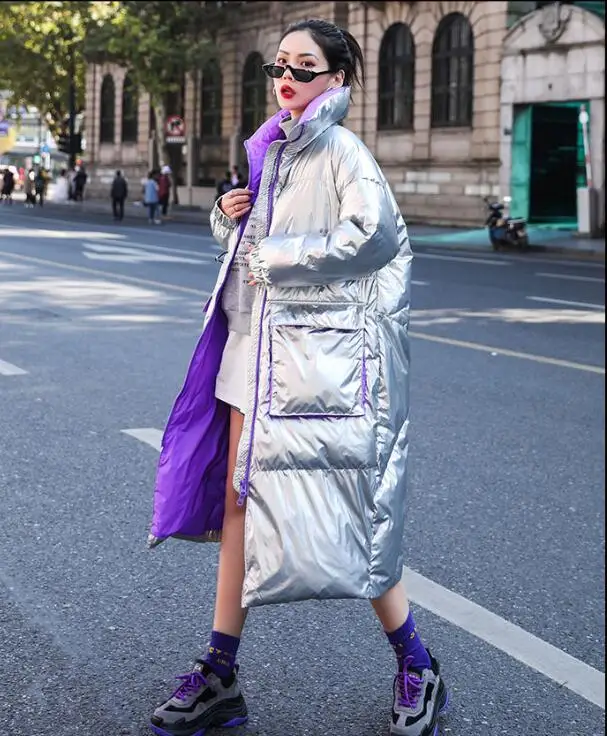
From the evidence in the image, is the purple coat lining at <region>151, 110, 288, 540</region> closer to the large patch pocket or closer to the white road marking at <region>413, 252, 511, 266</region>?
the large patch pocket

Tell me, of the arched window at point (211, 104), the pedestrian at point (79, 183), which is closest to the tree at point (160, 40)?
the arched window at point (211, 104)

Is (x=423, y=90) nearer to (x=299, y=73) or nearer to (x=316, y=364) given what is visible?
(x=299, y=73)

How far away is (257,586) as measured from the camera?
10.9ft

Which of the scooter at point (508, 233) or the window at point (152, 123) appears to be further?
the window at point (152, 123)

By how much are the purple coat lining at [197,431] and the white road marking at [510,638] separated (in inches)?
52.6

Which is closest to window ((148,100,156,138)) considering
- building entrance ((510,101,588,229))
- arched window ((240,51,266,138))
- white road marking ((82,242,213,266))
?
arched window ((240,51,266,138))

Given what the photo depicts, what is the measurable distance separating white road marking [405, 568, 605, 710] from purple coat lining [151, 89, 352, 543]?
1.34 meters

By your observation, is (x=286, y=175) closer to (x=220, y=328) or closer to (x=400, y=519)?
(x=220, y=328)

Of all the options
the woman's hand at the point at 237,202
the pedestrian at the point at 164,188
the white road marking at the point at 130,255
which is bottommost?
the white road marking at the point at 130,255

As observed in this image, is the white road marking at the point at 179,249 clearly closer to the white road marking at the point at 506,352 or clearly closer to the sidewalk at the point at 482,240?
the sidewalk at the point at 482,240

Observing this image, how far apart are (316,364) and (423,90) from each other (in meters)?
36.5

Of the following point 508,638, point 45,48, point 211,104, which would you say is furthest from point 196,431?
point 45,48

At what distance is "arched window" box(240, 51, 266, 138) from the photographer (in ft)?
153

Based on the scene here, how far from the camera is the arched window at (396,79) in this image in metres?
39.7
